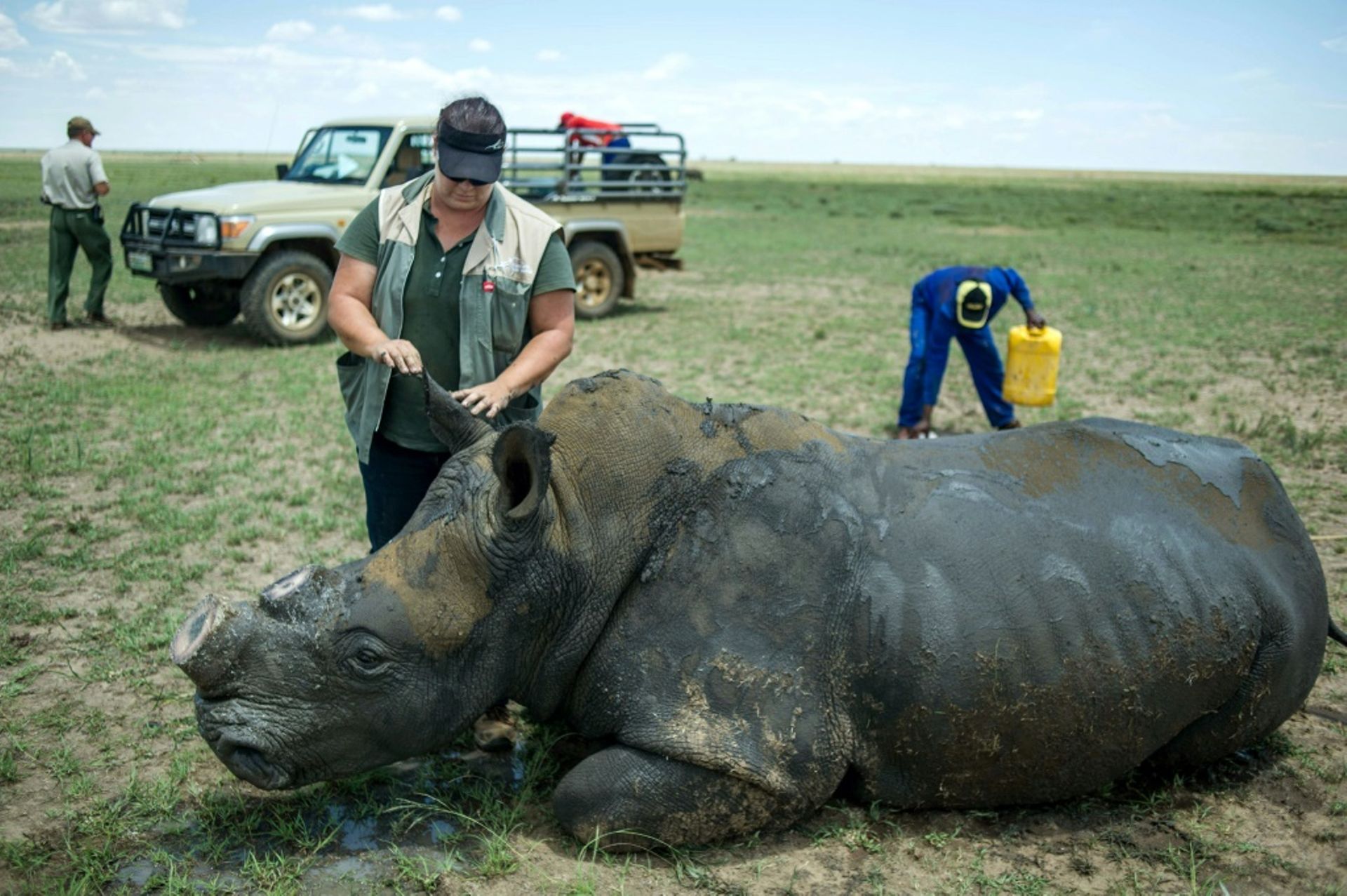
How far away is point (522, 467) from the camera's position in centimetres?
349

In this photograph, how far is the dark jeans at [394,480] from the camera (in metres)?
4.46

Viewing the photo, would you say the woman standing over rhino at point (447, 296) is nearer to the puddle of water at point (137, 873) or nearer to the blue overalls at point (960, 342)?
the puddle of water at point (137, 873)

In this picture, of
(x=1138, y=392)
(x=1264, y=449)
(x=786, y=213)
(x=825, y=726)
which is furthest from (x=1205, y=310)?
(x=786, y=213)

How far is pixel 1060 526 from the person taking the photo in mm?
3895

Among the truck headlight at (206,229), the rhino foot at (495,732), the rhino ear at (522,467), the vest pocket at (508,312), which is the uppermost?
the truck headlight at (206,229)

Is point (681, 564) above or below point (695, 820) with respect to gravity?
above

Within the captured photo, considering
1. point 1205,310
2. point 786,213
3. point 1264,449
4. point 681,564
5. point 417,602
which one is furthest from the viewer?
point 786,213

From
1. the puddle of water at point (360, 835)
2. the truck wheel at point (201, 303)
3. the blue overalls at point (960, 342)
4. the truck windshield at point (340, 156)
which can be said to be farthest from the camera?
the truck windshield at point (340, 156)

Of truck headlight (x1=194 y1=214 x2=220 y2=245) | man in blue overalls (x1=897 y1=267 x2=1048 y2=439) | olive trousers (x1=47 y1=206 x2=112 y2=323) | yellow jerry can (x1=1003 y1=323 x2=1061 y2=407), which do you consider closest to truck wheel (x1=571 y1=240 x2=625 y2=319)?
truck headlight (x1=194 y1=214 x2=220 y2=245)

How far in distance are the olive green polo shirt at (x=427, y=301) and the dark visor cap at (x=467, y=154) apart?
31 cm

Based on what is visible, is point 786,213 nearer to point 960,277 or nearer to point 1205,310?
point 1205,310

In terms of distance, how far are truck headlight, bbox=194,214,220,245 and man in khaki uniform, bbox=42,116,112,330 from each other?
1393 millimetres

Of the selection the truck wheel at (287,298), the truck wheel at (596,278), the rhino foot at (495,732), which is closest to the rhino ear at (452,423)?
the rhino foot at (495,732)

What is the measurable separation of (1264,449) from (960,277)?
9.08 ft
